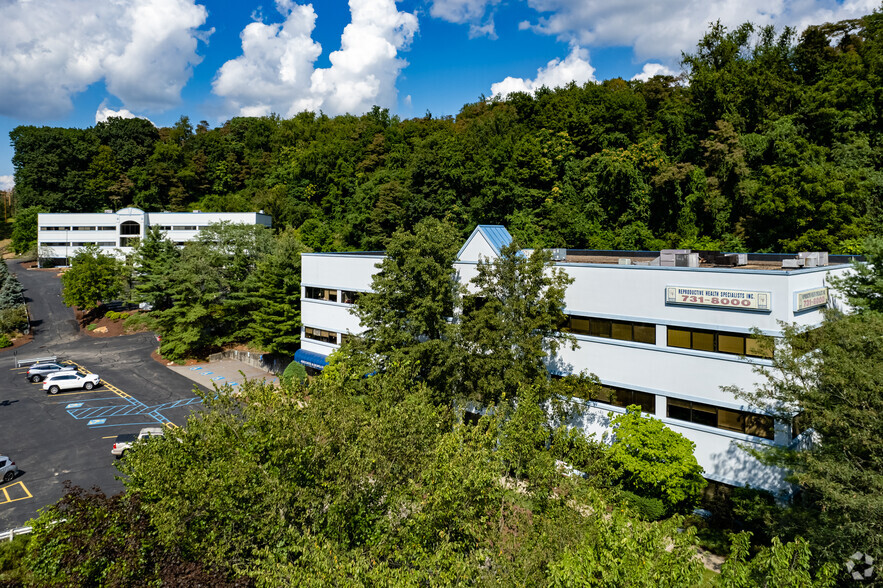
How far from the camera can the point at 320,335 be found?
38.2 m

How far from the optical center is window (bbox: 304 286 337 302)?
36.8m

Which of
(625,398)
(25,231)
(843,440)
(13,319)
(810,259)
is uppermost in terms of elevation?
(25,231)

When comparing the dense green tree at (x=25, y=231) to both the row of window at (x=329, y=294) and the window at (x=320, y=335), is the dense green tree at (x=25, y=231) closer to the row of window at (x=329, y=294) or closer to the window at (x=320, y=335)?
the window at (x=320, y=335)

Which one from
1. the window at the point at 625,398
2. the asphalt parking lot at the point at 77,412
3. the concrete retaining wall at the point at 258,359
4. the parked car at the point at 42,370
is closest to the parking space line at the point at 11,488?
the asphalt parking lot at the point at 77,412

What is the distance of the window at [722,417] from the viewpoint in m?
18.8

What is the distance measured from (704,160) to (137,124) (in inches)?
4278

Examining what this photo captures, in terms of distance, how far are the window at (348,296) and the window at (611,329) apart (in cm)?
1655

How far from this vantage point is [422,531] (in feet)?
34.7

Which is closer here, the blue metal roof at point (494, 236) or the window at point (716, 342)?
the window at point (716, 342)

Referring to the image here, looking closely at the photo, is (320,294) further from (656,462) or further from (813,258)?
(813,258)

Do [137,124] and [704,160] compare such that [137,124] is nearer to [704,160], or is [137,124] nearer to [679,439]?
[704,160]

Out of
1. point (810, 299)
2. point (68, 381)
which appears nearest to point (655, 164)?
point (810, 299)

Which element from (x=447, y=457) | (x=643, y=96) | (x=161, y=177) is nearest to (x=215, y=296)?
(x=447, y=457)

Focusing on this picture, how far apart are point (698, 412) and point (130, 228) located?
86580 millimetres
